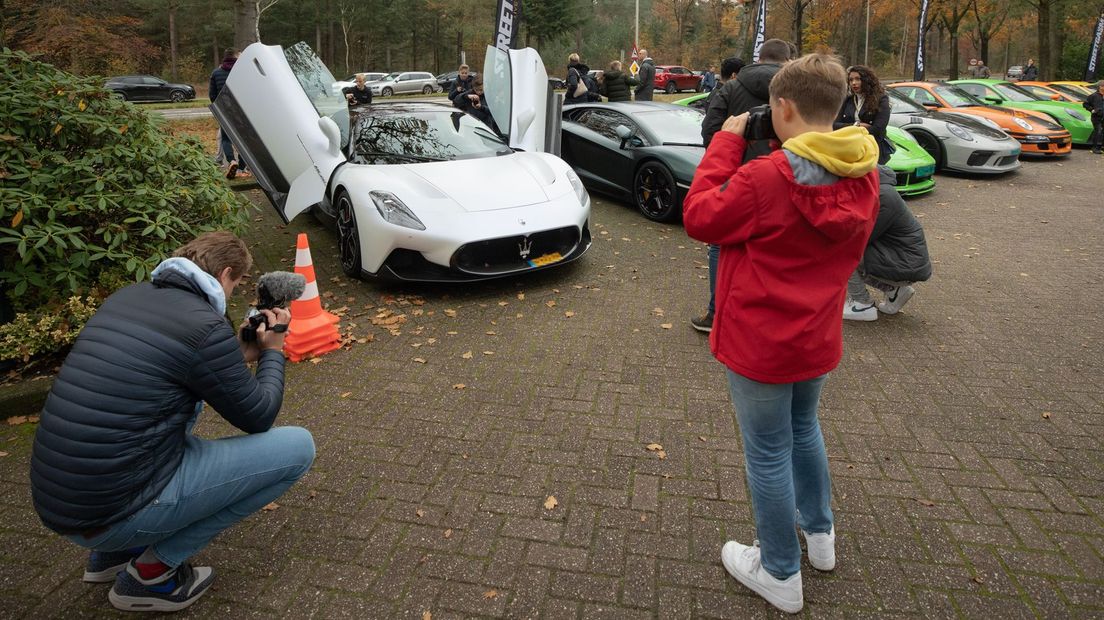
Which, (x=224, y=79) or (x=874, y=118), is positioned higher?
(x=224, y=79)

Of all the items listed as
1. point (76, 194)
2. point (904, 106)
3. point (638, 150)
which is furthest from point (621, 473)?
point (904, 106)

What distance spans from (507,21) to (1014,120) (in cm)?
953

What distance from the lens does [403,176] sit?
536 cm

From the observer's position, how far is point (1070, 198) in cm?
910

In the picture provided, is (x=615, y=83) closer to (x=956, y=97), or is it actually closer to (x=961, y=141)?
(x=961, y=141)

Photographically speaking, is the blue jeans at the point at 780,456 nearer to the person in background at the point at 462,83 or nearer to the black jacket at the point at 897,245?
the black jacket at the point at 897,245

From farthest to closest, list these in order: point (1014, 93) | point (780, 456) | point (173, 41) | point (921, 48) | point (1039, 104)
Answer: point (173, 41) → point (921, 48) → point (1014, 93) → point (1039, 104) → point (780, 456)

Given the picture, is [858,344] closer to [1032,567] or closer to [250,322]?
[1032,567]

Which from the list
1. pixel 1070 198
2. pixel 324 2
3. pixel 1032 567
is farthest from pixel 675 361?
pixel 324 2

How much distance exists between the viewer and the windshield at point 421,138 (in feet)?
19.3

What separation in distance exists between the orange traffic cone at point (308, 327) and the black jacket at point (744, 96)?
277 centimetres

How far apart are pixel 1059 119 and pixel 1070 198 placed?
6186 mm

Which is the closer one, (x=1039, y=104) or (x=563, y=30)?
(x=1039, y=104)

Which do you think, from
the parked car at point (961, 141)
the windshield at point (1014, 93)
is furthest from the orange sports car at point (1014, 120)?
the windshield at point (1014, 93)
